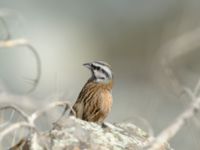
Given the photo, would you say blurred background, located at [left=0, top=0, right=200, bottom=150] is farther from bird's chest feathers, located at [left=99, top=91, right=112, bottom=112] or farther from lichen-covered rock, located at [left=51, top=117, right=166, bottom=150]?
lichen-covered rock, located at [left=51, top=117, right=166, bottom=150]

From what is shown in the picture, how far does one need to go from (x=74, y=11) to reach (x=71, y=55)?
253 cm

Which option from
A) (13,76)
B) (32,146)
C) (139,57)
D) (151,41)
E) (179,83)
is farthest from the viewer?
(151,41)

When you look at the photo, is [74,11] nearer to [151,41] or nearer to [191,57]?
[151,41]

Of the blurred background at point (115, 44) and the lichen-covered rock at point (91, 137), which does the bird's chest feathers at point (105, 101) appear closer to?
the lichen-covered rock at point (91, 137)

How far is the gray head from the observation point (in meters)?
9.04

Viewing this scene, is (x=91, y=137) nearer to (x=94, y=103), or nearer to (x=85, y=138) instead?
(x=85, y=138)

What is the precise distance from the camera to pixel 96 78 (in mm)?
9188

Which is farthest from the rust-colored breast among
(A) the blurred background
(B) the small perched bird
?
(A) the blurred background

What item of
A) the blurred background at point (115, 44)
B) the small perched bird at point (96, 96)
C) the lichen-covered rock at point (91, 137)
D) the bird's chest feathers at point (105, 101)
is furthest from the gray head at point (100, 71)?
the blurred background at point (115, 44)

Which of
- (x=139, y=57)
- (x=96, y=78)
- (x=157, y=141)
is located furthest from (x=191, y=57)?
(x=157, y=141)

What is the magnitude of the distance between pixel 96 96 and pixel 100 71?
22 centimetres

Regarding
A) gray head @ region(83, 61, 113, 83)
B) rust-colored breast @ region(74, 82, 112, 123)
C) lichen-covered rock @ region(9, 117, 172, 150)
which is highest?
gray head @ region(83, 61, 113, 83)

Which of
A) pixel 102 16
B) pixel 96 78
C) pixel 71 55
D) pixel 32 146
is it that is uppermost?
pixel 102 16

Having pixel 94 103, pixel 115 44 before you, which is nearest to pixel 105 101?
pixel 94 103
